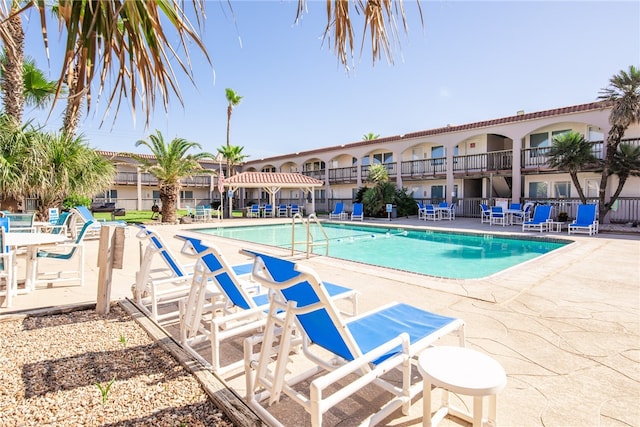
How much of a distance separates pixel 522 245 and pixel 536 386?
10.1m

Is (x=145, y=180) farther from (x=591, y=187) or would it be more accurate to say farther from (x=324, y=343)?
(x=324, y=343)

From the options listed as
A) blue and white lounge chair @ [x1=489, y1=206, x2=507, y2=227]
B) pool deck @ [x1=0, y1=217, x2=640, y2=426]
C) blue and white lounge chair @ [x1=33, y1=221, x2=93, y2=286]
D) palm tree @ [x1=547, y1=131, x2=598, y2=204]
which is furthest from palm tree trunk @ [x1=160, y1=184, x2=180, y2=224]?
palm tree @ [x1=547, y1=131, x2=598, y2=204]

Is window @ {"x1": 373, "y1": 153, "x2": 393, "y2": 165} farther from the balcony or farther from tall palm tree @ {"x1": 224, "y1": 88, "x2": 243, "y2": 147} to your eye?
tall palm tree @ {"x1": 224, "y1": 88, "x2": 243, "y2": 147}

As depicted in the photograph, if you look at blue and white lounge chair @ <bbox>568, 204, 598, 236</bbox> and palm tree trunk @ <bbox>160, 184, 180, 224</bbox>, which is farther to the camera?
palm tree trunk @ <bbox>160, 184, 180, 224</bbox>

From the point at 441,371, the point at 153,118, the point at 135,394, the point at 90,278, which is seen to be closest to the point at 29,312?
the point at 90,278

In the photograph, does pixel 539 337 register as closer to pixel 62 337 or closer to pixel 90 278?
pixel 62 337

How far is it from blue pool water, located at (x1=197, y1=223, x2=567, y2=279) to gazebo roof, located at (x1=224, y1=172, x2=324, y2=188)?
26.7ft

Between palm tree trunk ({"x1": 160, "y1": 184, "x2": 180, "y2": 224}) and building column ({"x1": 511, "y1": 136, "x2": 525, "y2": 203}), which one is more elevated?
building column ({"x1": 511, "y1": 136, "x2": 525, "y2": 203})

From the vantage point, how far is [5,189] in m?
9.23

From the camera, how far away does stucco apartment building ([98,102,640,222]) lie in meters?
15.7

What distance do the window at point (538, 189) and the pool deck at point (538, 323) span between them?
13037 millimetres

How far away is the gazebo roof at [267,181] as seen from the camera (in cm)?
2110

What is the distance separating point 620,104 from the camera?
12.8 metres

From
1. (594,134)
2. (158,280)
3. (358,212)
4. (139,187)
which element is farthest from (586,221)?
(139,187)
